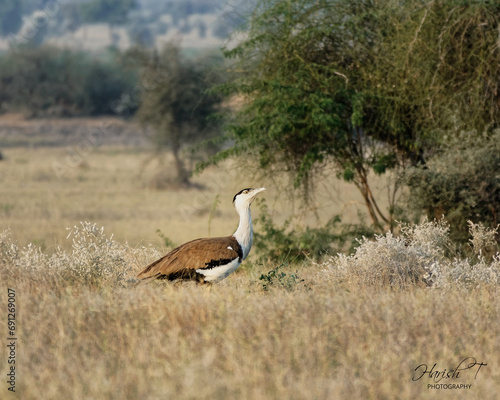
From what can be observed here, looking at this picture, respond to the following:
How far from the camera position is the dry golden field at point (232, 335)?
4348 mm

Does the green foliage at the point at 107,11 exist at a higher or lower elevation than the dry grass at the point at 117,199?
lower

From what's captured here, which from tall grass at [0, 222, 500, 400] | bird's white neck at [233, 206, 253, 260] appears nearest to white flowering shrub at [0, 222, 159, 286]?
tall grass at [0, 222, 500, 400]

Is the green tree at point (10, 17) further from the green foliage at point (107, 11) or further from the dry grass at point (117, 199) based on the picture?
the dry grass at point (117, 199)

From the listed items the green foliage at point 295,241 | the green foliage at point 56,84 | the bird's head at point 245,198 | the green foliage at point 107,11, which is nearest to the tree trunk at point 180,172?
the green foliage at point 295,241

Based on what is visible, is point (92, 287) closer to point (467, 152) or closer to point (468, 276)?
point (468, 276)

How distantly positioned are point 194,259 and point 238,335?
1.78 m

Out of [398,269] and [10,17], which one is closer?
[398,269]

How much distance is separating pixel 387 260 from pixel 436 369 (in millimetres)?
2689

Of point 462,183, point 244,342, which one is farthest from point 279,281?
point 462,183

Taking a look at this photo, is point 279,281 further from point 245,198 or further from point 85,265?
point 85,265

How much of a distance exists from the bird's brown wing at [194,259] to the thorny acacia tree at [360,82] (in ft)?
18.0

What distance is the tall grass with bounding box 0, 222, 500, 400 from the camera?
4344 mm

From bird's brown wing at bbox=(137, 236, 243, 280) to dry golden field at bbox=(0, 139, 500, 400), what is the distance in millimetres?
154

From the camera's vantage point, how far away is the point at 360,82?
1309 centimetres
